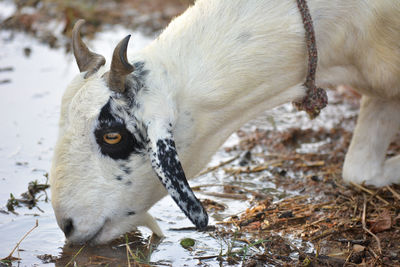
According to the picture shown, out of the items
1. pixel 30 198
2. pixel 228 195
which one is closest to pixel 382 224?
pixel 228 195

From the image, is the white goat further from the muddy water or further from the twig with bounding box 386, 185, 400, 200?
the twig with bounding box 386, 185, 400, 200

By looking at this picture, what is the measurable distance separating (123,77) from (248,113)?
95 centimetres

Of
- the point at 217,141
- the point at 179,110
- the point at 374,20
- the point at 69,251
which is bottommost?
the point at 69,251

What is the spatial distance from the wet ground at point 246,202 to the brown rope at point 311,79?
858 millimetres

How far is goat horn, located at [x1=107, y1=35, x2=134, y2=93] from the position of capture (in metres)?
3.53

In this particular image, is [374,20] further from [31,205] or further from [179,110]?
[31,205]

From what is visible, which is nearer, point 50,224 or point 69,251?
point 69,251

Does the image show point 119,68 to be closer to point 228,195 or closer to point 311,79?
point 311,79

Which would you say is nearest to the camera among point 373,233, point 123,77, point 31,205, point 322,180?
point 123,77

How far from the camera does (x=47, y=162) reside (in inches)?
225

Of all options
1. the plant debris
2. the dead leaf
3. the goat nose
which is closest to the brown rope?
the dead leaf

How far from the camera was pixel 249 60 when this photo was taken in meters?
4.07

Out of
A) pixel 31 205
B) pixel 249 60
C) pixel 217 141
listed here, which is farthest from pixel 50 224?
pixel 249 60

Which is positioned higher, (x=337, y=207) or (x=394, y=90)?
(x=394, y=90)
